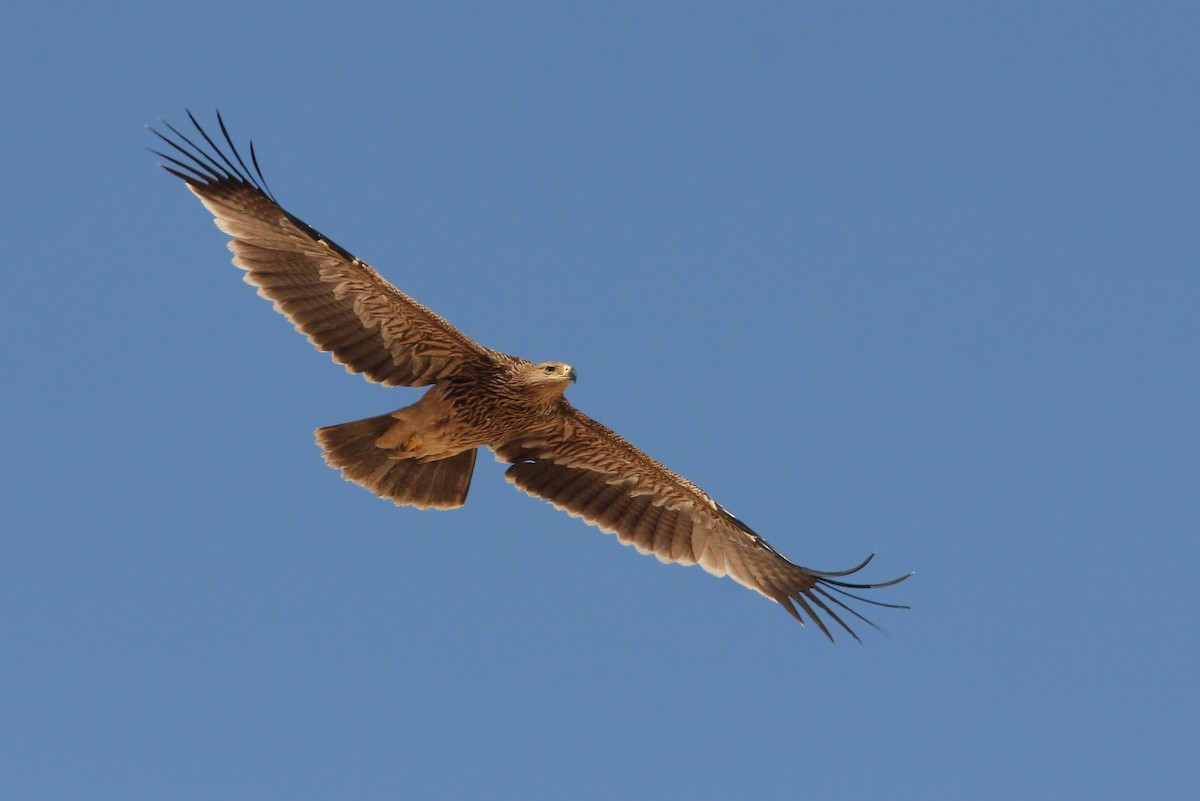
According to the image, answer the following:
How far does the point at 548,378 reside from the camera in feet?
41.5

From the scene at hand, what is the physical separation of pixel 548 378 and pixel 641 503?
6.96 feet

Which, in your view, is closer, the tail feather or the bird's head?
the bird's head

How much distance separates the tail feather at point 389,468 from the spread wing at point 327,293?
2.07 ft

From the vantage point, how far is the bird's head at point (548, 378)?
41.3ft

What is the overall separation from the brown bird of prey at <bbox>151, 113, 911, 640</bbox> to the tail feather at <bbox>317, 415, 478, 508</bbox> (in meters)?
0.01

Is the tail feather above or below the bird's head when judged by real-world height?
below

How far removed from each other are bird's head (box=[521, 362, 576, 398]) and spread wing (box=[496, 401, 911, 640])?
91 centimetres

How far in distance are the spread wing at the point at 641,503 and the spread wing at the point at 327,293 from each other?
1562 millimetres

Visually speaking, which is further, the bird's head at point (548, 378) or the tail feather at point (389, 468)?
the tail feather at point (389, 468)

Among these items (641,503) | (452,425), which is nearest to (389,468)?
(452,425)

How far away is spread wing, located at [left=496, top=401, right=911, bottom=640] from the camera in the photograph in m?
13.8

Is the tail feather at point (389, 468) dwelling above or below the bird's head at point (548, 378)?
below

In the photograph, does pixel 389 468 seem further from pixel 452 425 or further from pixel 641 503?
pixel 641 503

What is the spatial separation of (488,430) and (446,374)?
0.64 meters
